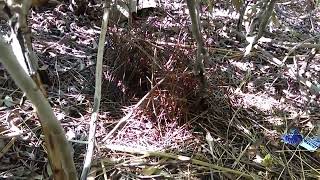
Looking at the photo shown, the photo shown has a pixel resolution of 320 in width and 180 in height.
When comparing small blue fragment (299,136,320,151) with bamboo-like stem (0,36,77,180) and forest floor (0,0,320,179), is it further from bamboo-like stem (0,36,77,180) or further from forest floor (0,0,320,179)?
bamboo-like stem (0,36,77,180)

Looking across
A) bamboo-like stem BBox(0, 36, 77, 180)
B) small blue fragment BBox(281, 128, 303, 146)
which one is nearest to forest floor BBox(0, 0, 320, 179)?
small blue fragment BBox(281, 128, 303, 146)

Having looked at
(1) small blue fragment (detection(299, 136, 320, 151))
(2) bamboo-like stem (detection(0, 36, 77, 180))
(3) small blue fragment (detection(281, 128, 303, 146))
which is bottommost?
(1) small blue fragment (detection(299, 136, 320, 151))

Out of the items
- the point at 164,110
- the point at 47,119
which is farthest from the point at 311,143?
the point at 47,119

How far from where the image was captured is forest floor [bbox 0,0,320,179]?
4.77 feet

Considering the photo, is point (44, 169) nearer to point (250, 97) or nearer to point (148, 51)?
point (148, 51)

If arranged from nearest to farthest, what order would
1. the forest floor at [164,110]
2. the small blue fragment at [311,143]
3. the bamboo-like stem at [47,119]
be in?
the bamboo-like stem at [47,119], the forest floor at [164,110], the small blue fragment at [311,143]

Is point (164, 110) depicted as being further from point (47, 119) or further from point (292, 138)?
point (47, 119)

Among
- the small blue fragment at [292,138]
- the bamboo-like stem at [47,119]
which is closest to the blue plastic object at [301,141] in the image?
the small blue fragment at [292,138]

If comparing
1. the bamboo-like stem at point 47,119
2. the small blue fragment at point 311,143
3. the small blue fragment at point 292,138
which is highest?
the bamboo-like stem at point 47,119

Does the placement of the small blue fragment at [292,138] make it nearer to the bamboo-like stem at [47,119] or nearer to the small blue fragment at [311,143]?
the small blue fragment at [311,143]

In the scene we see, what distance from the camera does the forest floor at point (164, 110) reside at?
4.77 feet

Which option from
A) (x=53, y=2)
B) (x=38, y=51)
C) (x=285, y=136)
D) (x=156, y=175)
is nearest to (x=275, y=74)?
(x=285, y=136)

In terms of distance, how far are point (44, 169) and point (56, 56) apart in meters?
0.70

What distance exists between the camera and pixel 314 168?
60.8 inches
